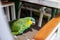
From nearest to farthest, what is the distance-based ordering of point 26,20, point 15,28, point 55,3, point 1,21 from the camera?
point 1,21 → point 55,3 → point 15,28 → point 26,20

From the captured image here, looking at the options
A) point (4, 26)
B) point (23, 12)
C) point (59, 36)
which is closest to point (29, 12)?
point (23, 12)

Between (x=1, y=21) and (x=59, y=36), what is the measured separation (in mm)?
878

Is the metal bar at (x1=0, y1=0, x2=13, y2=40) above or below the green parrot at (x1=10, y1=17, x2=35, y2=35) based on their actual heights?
above

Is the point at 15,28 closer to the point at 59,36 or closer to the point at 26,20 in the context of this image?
the point at 26,20

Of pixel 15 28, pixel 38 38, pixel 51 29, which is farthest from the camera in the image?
pixel 15 28

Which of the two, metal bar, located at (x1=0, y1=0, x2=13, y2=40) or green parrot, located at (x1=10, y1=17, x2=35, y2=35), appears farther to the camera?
green parrot, located at (x1=10, y1=17, x2=35, y2=35)

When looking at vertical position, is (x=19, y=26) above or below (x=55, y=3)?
below

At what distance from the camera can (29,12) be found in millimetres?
2547

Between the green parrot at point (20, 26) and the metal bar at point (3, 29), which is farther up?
the metal bar at point (3, 29)

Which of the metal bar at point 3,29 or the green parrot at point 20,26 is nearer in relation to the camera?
the metal bar at point 3,29

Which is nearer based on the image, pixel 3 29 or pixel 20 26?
pixel 3 29

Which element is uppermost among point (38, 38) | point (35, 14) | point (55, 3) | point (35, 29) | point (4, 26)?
point (4, 26)

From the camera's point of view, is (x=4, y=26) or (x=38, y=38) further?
(x=38, y=38)

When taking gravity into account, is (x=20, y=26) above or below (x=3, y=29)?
Result: below
